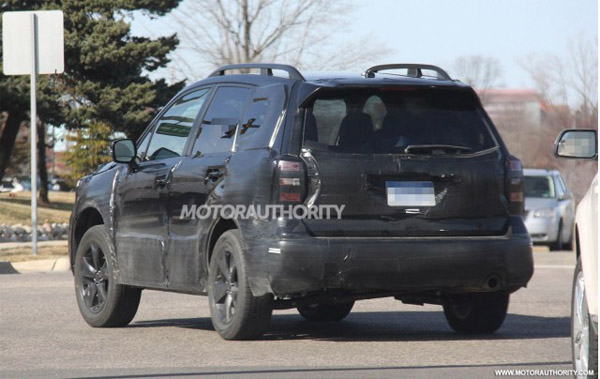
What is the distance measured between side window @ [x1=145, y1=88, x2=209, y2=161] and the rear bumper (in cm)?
154

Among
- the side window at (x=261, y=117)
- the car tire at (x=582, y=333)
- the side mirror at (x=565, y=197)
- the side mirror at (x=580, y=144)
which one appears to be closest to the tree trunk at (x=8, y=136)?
the side mirror at (x=565, y=197)

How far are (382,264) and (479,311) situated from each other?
1432 millimetres

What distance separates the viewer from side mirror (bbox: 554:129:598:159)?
5.80m

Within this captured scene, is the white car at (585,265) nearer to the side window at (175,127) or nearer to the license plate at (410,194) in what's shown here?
the license plate at (410,194)

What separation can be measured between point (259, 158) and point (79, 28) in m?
33.9

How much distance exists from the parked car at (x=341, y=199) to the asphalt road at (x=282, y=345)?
13.8 inches

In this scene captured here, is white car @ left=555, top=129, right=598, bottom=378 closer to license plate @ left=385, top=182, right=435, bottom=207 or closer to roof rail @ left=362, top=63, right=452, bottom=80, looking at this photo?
license plate @ left=385, top=182, right=435, bottom=207

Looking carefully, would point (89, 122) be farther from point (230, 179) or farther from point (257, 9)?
point (230, 179)

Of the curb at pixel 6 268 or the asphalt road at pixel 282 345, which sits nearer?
the asphalt road at pixel 282 345

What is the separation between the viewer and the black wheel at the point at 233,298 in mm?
7941

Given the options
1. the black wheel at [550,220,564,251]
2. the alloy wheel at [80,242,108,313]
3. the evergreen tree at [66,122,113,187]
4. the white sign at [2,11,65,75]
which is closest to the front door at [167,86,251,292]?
the alloy wheel at [80,242,108,313]

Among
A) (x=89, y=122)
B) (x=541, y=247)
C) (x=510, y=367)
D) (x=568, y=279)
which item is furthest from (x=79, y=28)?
(x=510, y=367)

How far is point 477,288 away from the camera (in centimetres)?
800

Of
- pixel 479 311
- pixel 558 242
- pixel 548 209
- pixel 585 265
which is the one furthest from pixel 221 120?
pixel 558 242
